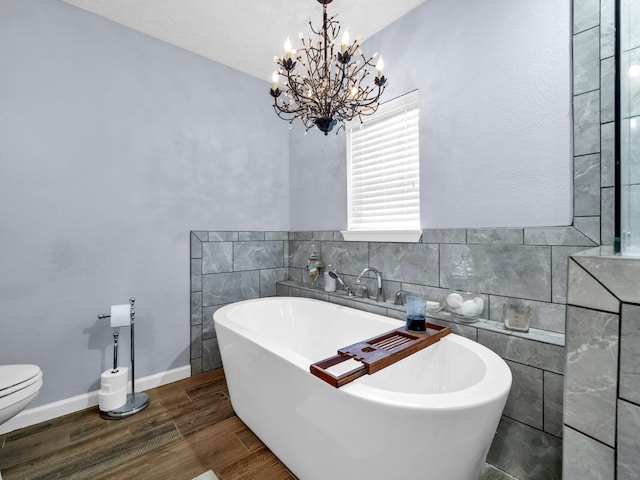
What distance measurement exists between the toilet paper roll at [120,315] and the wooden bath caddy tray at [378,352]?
5.37ft

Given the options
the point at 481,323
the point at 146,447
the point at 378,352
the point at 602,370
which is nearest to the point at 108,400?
the point at 146,447

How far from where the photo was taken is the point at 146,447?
1.70 metres

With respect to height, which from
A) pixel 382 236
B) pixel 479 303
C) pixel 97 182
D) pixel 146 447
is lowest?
pixel 146 447

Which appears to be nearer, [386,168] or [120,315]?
[120,315]

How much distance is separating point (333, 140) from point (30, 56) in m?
2.26

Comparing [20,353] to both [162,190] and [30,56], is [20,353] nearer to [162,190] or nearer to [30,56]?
[162,190]

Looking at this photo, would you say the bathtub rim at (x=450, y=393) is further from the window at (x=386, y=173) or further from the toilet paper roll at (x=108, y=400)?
the toilet paper roll at (x=108, y=400)

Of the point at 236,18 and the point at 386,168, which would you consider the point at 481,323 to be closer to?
the point at 386,168

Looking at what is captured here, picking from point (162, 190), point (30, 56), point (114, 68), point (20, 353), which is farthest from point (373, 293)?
point (30, 56)

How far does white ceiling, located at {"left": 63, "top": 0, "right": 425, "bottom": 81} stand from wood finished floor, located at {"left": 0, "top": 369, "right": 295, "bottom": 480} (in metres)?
2.92

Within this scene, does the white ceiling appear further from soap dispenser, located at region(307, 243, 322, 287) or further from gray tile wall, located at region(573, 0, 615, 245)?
soap dispenser, located at region(307, 243, 322, 287)

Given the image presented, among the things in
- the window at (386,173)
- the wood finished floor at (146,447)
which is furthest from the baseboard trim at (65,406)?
the window at (386,173)

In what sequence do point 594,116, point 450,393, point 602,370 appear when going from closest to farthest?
1. point 602,370
2. point 450,393
3. point 594,116

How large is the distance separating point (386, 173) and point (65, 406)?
2.93m
